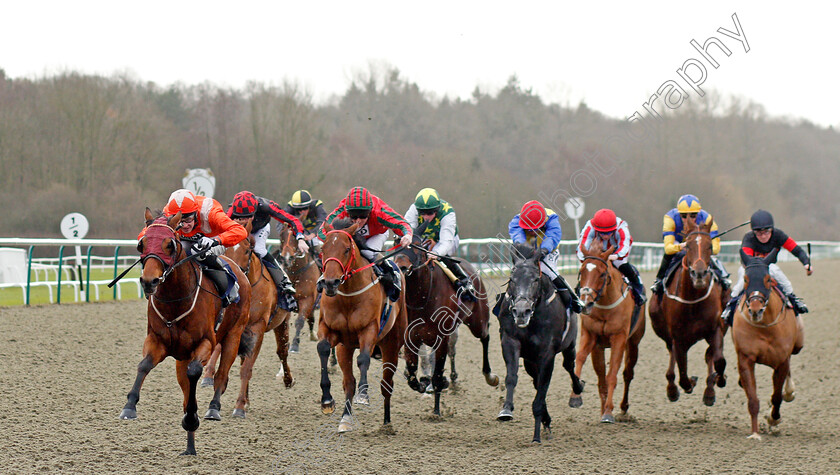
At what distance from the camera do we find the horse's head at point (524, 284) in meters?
6.30

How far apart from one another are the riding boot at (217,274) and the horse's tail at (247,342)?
1.17 metres

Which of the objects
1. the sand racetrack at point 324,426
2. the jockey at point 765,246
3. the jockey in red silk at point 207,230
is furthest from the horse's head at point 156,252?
the jockey at point 765,246

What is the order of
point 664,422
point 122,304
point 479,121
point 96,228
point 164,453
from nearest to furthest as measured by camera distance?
1. point 164,453
2. point 664,422
3. point 122,304
4. point 96,228
5. point 479,121

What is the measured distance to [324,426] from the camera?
7.04m

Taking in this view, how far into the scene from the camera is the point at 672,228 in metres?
9.11

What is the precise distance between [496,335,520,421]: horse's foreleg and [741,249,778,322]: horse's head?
2.17 meters

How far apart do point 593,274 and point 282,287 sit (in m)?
2.95

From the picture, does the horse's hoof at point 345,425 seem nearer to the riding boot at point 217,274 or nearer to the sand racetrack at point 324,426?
the sand racetrack at point 324,426

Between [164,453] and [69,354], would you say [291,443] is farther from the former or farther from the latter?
[69,354]

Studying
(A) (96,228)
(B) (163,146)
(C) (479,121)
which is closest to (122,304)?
(A) (96,228)

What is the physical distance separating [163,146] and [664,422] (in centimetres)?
1958

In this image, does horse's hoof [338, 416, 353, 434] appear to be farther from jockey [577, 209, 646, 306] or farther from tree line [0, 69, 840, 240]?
tree line [0, 69, 840, 240]

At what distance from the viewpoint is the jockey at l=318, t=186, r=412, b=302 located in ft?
22.9

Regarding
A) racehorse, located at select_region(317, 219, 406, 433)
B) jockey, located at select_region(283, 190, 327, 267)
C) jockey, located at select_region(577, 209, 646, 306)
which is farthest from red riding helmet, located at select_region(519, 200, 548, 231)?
jockey, located at select_region(283, 190, 327, 267)
